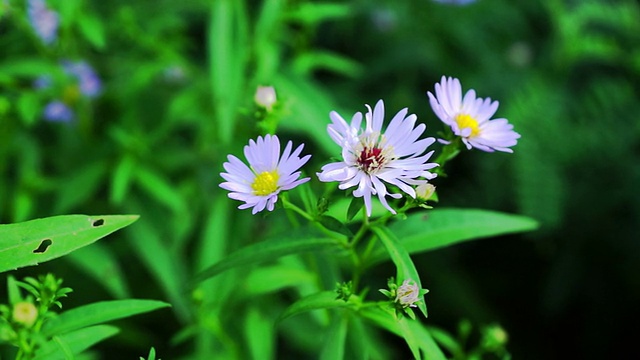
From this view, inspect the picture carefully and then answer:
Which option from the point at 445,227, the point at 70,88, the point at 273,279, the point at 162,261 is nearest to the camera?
the point at 445,227

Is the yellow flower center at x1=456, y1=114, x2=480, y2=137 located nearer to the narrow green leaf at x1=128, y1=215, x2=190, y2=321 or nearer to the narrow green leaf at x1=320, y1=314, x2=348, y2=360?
the narrow green leaf at x1=320, y1=314, x2=348, y2=360

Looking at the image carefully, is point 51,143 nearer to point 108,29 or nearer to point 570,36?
point 108,29

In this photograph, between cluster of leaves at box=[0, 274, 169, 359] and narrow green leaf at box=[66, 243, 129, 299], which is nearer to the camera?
cluster of leaves at box=[0, 274, 169, 359]

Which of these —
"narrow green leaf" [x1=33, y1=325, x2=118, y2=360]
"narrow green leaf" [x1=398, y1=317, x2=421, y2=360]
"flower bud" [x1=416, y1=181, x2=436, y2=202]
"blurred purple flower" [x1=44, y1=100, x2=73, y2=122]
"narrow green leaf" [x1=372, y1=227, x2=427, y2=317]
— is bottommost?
"narrow green leaf" [x1=33, y1=325, x2=118, y2=360]

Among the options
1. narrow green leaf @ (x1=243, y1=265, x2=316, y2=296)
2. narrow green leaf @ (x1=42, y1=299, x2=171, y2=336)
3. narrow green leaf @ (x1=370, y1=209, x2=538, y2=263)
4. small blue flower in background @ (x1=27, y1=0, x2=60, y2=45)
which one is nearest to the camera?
narrow green leaf @ (x1=42, y1=299, x2=171, y2=336)

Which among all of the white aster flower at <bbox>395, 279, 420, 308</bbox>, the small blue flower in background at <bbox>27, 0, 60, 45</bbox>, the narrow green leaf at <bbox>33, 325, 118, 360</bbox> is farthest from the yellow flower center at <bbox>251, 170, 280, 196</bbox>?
the small blue flower in background at <bbox>27, 0, 60, 45</bbox>

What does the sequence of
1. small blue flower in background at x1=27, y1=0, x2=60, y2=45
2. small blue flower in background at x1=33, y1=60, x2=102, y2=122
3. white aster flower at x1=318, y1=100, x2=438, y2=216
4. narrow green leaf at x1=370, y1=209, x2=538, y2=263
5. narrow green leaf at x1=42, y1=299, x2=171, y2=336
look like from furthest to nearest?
1. small blue flower in background at x1=33, y1=60, x2=102, y2=122
2. small blue flower in background at x1=27, y1=0, x2=60, y2=45
3. narrow green leaf at x1=370, y1=209, x2=538, y2=263
4. narrow green leaf at x1=42, y1=299, x2=171, y2=336
5. white aster flower at x1=318, y1=100, x2=438, y2=216

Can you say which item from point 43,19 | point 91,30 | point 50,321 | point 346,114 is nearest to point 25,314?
point 50,321

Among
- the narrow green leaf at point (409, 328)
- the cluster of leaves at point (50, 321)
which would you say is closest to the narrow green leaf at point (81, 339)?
the cluster of leaves at point (50, 321)

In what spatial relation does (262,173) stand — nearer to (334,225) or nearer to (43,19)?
(334,225)
